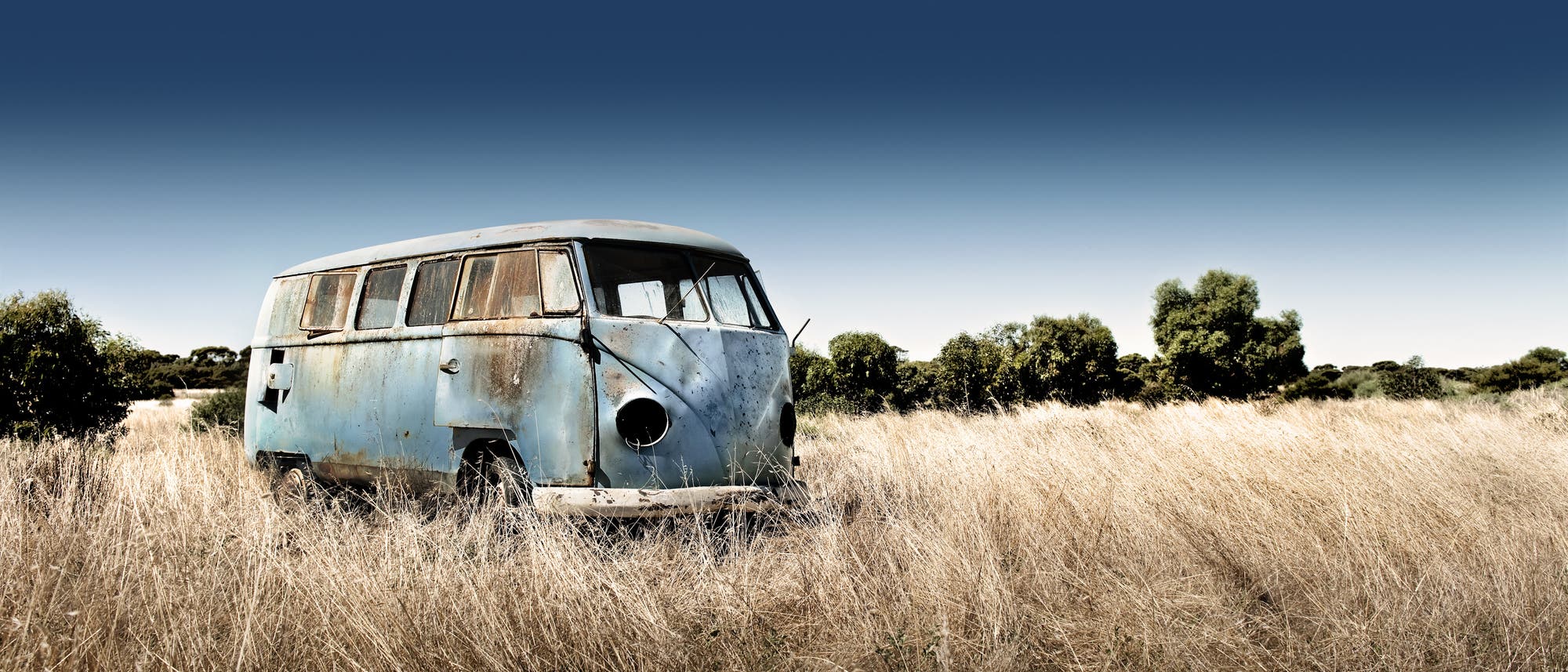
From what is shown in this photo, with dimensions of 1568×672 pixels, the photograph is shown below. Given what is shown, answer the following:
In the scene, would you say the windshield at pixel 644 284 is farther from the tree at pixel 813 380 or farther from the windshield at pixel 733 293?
the tree at pixel 813 380

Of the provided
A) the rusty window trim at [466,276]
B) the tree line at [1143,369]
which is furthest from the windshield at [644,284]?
the tree line at [1143,369]

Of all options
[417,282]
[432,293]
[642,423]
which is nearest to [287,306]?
[417,282]

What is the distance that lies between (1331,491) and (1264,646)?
9.71 feet

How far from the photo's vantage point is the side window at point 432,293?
19.5 ft

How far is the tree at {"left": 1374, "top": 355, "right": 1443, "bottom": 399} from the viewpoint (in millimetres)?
24188

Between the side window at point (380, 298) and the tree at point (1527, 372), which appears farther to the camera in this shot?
the tree at point (1527, 372)

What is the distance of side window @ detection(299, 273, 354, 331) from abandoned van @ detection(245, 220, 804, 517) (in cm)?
5

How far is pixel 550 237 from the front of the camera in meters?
5.56

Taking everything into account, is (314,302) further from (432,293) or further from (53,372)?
(53,372)

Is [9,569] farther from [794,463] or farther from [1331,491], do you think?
[1331,491]

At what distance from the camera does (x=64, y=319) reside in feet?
36.0

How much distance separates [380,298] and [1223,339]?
46.1 meters

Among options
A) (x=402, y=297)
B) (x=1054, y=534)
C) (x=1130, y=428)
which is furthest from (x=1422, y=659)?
(x=1130, y=428)

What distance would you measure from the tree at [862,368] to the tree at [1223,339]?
22.2m
